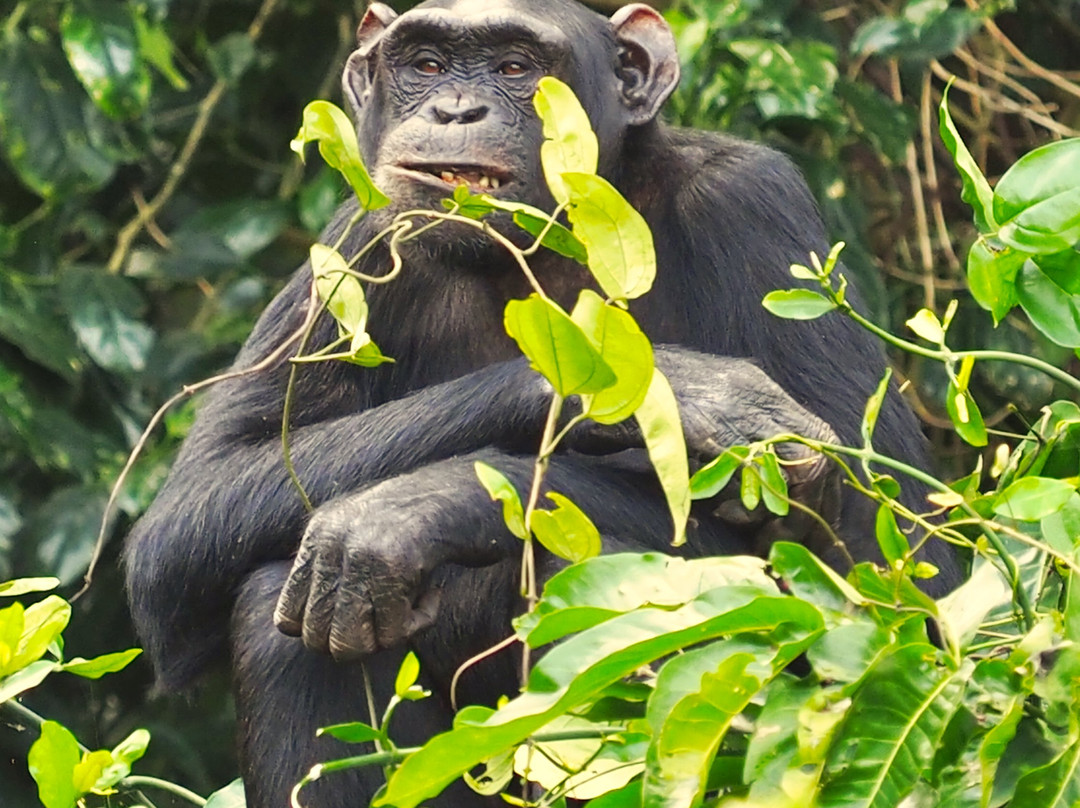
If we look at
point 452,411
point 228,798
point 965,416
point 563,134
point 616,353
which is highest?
point 563,134

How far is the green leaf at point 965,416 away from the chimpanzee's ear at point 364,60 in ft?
4.10

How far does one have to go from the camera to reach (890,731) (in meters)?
1.16

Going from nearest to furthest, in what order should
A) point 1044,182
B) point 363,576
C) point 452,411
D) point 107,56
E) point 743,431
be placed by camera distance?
point 1044,182
point 363,576
point 743,431
point 452,411
point 107,56

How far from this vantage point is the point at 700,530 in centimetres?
207

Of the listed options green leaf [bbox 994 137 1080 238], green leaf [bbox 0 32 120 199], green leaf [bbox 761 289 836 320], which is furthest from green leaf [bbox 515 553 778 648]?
green leaf [bbox 0 32 120 199]

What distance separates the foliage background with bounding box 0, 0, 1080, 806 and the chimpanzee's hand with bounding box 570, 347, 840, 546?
1487 millimetres

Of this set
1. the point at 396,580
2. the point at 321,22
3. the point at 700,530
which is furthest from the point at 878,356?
the point at 321,22

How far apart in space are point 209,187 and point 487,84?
2.21 meters

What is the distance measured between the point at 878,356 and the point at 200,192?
2426mm

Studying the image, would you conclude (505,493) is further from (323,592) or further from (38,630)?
(323,592)

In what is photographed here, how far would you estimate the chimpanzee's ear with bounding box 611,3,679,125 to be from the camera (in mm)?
2475

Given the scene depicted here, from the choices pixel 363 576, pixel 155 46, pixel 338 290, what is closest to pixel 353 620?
pixel 363 576

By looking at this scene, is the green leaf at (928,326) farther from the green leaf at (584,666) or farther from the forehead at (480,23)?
the forehead at (480,23)

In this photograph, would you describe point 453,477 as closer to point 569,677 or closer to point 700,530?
point 700,530
